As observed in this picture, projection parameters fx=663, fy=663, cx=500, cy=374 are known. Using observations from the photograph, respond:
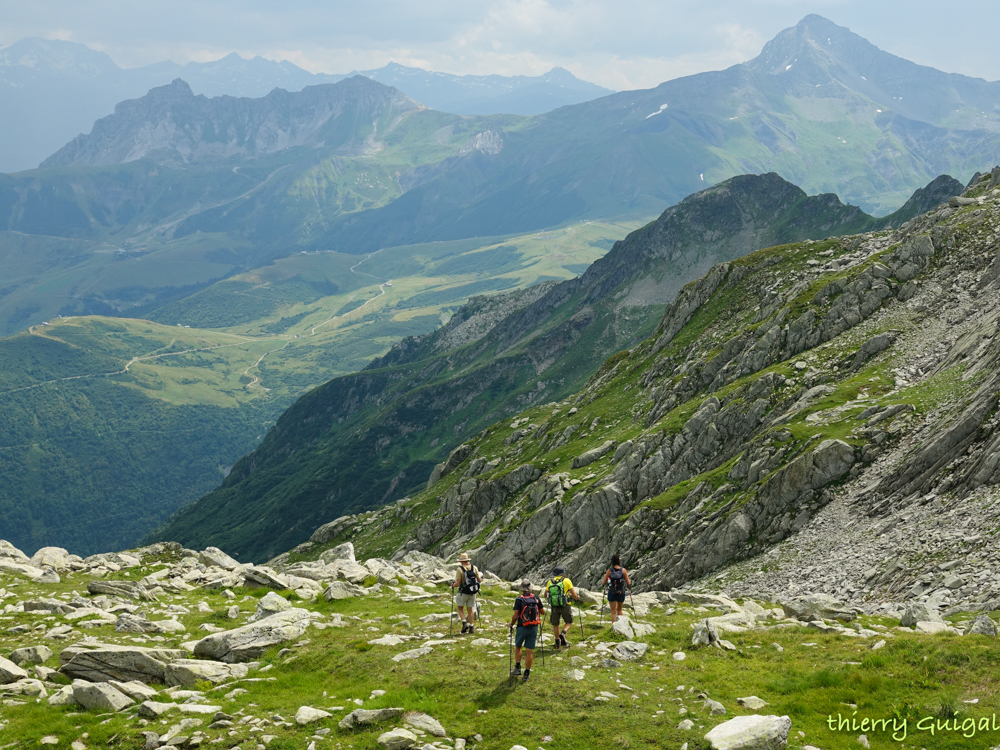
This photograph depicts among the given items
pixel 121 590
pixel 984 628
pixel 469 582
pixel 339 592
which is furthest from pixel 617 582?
pixel 121 590

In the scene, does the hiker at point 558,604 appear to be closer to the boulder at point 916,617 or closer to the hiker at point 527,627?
the hiker at point 527,627

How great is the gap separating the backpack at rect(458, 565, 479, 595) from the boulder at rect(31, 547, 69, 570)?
3788 centimetres

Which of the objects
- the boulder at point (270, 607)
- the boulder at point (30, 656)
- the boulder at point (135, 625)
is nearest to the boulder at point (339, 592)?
the boulder at point (270, 607)

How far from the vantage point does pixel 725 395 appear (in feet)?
255

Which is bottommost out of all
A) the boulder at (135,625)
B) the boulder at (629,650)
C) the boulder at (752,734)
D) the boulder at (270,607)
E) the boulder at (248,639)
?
the boulder at (270,607)

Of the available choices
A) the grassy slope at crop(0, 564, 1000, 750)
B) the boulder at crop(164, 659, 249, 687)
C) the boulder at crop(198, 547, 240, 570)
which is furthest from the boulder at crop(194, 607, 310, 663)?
the boulder at crop(198, 547, 240, 570)

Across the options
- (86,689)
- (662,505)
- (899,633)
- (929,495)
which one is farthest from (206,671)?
(662,505)

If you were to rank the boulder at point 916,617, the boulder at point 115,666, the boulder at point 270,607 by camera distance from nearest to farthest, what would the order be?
the boulder at point 115,666
the boulder at point 916,617
the boulder at point 270,607

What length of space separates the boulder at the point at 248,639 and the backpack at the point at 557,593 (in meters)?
12.4

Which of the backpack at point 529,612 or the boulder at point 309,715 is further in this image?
the backpack at point 529,612

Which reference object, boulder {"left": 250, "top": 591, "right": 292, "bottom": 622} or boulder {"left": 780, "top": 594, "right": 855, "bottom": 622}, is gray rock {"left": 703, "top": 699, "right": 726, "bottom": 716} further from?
boulder {"left": 250, "top": 591, "right": 292, "bottom": 622}

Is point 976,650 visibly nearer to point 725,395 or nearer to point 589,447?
point 725,395

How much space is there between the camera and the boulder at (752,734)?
61.8ft

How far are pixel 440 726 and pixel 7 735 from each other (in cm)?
1415
